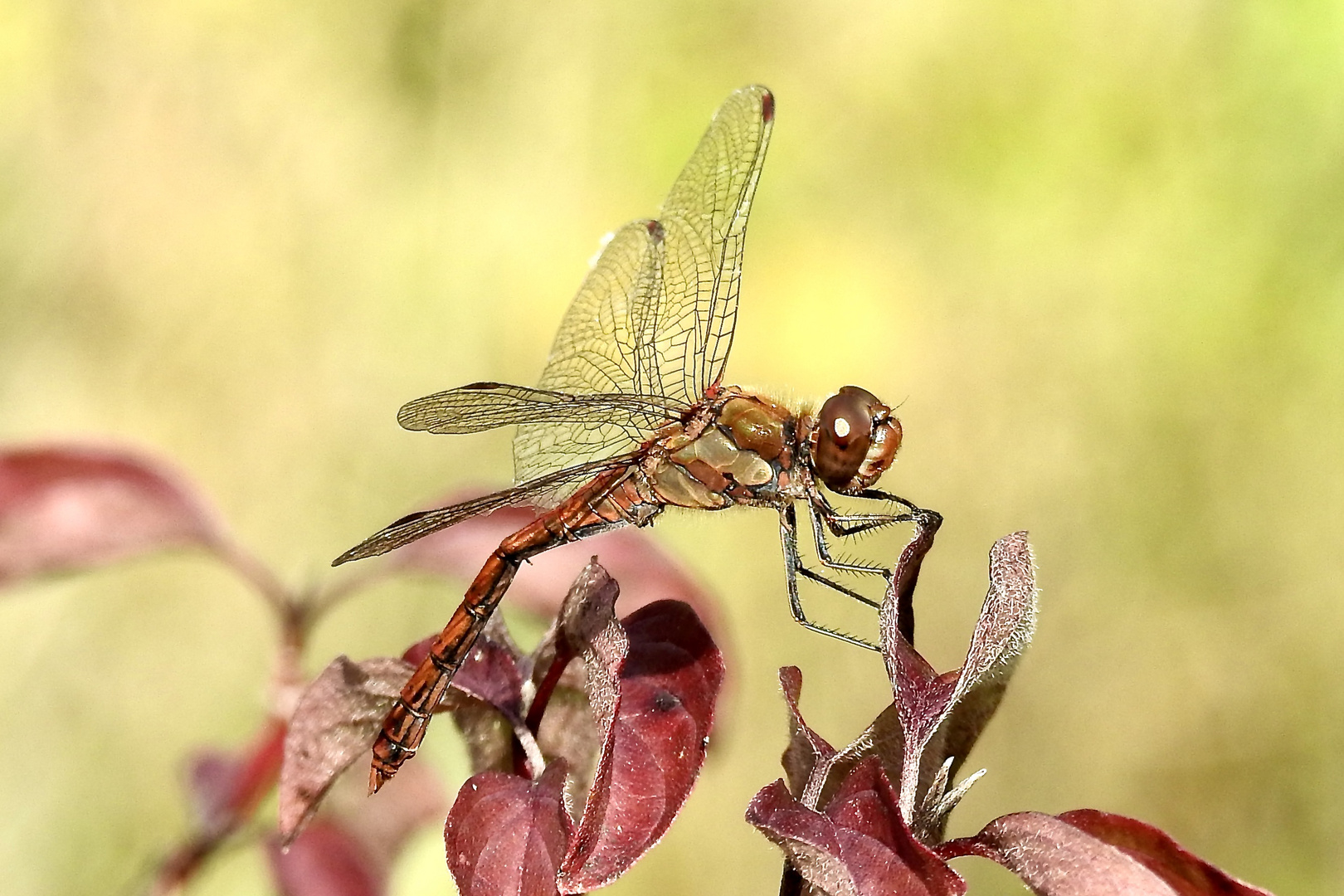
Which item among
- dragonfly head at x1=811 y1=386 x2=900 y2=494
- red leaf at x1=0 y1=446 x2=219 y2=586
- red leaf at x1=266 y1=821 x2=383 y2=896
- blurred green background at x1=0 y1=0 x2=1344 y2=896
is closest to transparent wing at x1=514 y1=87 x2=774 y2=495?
dragonfly head at x1=811 y1=386 x2=900 y2=494

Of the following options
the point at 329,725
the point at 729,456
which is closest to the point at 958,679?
the point at 329,725

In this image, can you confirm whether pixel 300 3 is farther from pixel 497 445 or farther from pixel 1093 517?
pixel 1093 517

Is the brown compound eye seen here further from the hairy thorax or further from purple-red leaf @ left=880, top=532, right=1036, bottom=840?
purple-red leaf @ left=880, top=532, right=1036, bottom=840

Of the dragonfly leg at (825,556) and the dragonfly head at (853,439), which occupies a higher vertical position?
the dragonfly head at (853,439)

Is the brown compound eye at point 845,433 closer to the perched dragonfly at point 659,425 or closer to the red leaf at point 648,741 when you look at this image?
the perched dragonfly at point 659,425

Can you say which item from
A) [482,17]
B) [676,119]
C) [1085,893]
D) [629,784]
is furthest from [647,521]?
[482,17]

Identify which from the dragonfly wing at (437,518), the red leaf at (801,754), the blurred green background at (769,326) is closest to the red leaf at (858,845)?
the red leaf at (801,754)
